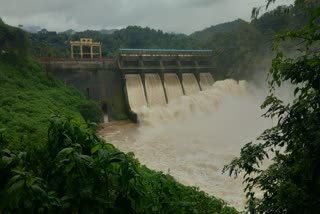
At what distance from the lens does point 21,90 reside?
675 inches

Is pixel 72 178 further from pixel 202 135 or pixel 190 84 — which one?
pixel 190 84

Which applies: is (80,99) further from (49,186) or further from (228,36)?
(49,186)

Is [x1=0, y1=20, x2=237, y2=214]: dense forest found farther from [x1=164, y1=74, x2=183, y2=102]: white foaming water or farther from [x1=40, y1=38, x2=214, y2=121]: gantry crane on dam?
[x1=164, y1=74, x2=183, y2=102]: white foaming water

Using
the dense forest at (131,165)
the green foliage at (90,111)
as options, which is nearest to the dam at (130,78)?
the green foliage at (90,111)

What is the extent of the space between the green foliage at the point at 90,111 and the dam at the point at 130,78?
2.15 metres

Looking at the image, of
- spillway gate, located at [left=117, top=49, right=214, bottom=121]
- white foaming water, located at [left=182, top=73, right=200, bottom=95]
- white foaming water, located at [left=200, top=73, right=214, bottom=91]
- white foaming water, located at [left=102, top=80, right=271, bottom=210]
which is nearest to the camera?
white foaming water, located at [left=102, top=80, right=271, bottom=210]

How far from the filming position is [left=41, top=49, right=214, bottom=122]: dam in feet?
69.7

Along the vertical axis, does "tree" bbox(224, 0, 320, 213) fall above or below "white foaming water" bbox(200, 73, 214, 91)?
above

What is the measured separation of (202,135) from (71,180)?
15.4 m

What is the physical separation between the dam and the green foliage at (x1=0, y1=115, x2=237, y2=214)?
56.7 ft

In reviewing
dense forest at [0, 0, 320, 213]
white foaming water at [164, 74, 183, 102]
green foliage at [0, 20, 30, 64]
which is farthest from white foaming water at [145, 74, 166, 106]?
dense forest at [0, 0, 320, 213]

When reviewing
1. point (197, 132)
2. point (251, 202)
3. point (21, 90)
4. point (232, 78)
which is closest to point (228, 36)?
point (232, 78)

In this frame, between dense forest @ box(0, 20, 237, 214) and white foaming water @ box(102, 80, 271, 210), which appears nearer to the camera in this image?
dense forest @ box(0, 20, 237, 214)

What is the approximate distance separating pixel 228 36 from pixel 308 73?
86.7ft
